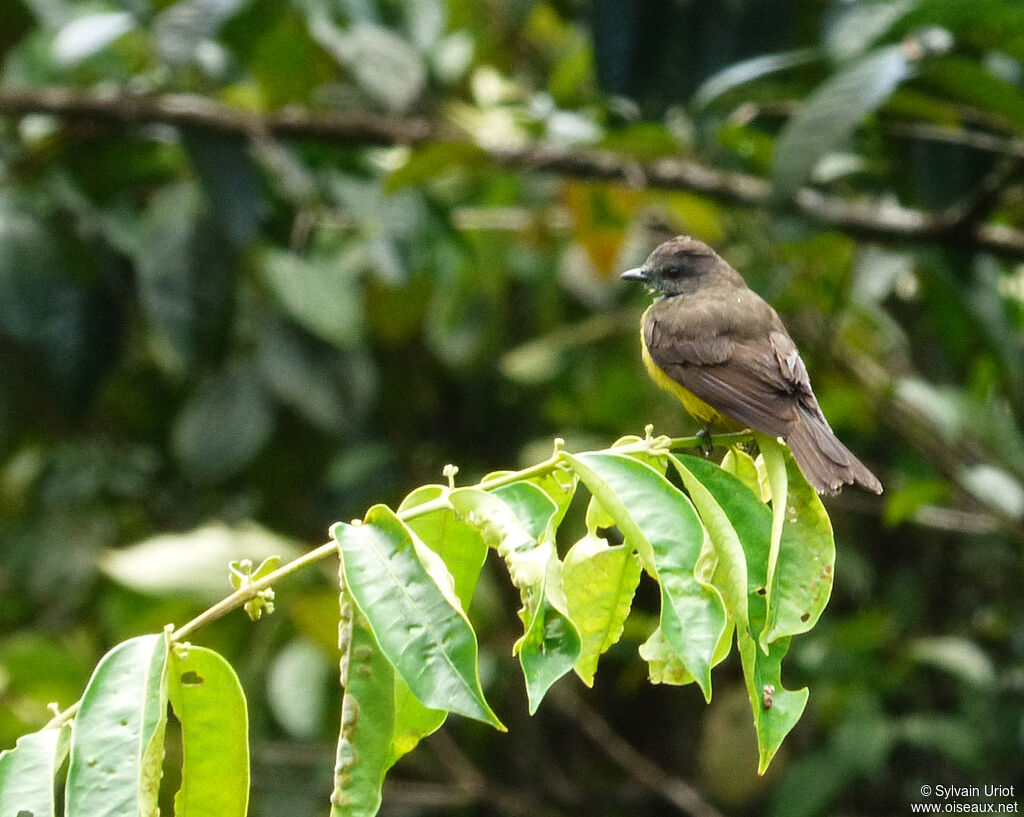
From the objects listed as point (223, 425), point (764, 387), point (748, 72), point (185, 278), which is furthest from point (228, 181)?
point (764, 387)

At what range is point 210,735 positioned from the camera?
1.37 meters

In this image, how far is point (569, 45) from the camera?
17.5ft

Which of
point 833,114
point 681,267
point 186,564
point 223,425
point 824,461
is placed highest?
point 833,114

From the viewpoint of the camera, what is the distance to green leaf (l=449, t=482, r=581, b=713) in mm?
1227

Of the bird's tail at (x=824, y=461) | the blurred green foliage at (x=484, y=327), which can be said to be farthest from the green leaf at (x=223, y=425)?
the bird's tail at (x=824, y=461)

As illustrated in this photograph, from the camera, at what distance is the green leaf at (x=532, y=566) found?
Result: 1.23 m

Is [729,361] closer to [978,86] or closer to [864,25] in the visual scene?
[978,86]

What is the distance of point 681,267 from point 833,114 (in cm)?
56

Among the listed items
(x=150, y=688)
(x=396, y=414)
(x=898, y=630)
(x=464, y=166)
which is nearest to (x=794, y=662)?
(x=898, y=630)

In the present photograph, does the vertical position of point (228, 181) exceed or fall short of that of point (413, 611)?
it falls short

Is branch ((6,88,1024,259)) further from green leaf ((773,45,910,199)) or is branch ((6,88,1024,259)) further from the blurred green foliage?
green leaf ((773,45,910,199))

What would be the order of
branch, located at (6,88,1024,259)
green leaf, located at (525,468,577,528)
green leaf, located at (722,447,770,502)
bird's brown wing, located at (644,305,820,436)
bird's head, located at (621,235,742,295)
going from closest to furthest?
1. green leaf, located at (525,468,577,528)
2. green leaf, located at (722,447,770,502)
3. bird's brown wing, located at (644,305,820,436)
4. bird's head, located at (621,235,742,295)
5. branch, located at (6,88,1024,259)

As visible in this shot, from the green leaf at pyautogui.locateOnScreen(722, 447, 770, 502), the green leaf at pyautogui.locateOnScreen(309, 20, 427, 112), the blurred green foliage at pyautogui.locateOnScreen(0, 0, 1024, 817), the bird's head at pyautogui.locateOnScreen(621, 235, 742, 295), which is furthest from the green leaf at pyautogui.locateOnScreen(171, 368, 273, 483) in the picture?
the green leaf at pyautogui.locateOnScreen(722, 447, 770, 502)

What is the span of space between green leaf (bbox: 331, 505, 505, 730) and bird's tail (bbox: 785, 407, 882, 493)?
74cm
